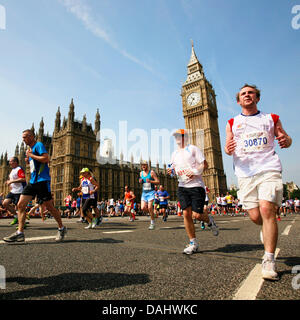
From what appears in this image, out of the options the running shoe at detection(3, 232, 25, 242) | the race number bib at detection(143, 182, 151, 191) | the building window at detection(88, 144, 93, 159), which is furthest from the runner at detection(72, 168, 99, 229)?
the building window at detection(88, 144, 93, 159)

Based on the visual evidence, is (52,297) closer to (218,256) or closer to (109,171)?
(218,256)

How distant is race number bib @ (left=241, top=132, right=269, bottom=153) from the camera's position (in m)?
2.29

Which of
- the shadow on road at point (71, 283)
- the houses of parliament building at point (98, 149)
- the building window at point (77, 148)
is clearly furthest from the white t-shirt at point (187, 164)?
the building window at point (77, 148)

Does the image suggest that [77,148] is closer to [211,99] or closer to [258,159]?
[211,99]

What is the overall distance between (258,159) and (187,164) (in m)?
1.27

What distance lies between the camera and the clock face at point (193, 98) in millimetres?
61516

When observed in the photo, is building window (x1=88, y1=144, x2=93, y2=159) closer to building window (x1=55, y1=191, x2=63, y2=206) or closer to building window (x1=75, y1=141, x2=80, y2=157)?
building window (x1=75, y1=141, x2=80, y2=157)

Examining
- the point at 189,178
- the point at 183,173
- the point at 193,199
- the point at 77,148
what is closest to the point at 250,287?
the point at 193,199

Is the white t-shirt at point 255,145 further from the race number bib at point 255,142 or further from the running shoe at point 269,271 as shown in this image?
the running shoe at point 269,271

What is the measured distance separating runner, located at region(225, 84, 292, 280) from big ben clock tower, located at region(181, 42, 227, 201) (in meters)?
55.4

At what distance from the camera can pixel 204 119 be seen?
60250 mm

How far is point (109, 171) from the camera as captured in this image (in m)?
54.8
